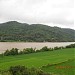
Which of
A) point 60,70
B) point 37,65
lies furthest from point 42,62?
point 60,70

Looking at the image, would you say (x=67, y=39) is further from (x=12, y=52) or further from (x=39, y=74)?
(x=39, y=74)

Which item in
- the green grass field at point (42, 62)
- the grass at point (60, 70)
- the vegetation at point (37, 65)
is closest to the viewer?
the vegetation at point (37, 65)

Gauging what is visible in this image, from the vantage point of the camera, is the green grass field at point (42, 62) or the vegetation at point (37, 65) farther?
the green grass field at point (42, 62)

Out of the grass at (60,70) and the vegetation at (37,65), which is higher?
the vegetation at (37,65)

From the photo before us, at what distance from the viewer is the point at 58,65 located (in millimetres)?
39156

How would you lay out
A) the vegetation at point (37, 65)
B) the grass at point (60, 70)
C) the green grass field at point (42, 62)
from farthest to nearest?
1. the green grass field at point (42, 62)
2. the grass at point (60, 70)
3. the vegetation at point (37, 65)

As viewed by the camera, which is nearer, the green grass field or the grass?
the grass

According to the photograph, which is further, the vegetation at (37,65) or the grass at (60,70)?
the grass at (60,70)

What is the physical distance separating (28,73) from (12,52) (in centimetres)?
4632

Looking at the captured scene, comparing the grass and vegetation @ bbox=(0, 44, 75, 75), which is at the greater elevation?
vegetation @ bbox=(0, 44, 75, 75)

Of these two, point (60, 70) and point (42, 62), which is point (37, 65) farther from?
point (60, 70)

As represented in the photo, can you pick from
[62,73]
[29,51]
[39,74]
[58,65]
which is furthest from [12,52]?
[39,74]

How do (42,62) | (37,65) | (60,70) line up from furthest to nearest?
(42,62), (37,65), (60,70)

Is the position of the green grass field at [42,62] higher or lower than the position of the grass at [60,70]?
higher
